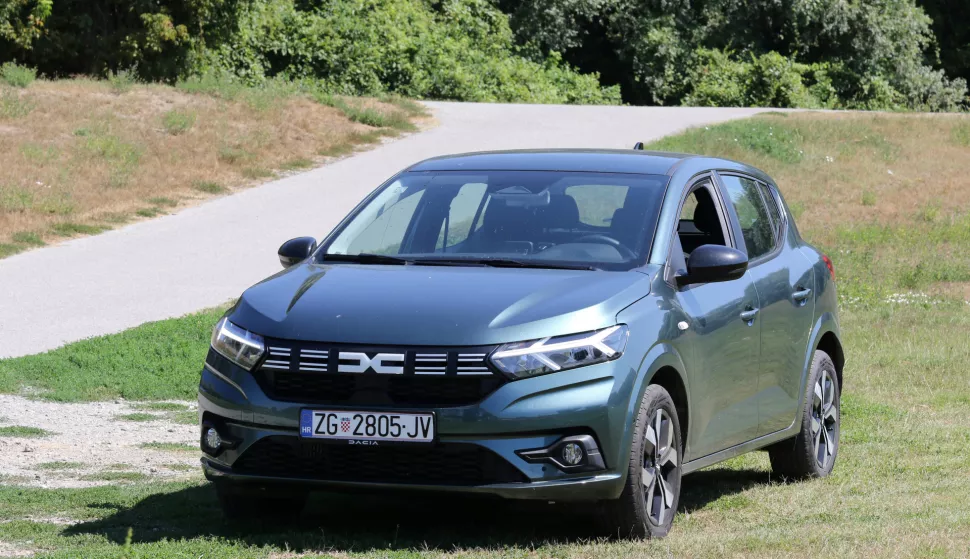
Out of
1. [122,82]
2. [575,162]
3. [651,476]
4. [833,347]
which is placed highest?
[575,162]

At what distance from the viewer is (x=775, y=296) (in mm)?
7180

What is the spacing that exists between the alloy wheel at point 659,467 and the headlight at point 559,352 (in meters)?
0.44

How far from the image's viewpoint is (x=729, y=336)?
6.57 metres

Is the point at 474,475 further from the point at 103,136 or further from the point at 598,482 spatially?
the point at 103,136

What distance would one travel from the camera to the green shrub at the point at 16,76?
26328 mm

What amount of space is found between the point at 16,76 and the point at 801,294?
70.9 feet

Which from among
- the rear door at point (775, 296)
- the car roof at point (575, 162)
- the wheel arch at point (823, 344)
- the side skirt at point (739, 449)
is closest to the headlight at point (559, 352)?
the side skirt at point (739, 449)

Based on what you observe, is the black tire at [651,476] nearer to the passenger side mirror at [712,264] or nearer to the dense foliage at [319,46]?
the passenger side mirror at [712,264]

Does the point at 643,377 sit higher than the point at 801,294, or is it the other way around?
the point at 643,377

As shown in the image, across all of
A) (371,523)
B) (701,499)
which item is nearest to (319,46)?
(701,499)

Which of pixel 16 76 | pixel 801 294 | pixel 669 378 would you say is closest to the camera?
pixel 669 378

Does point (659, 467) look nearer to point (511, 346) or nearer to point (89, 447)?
point (511, 346)

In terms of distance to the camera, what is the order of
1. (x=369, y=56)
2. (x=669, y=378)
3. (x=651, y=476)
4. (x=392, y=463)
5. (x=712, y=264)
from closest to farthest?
(x=392, y=463) < (x=651, y=476) < (x=669, y=378) < (x=712, y=264) < (x=369, y=56)

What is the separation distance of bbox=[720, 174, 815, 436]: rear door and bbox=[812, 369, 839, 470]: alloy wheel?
0.40 m
